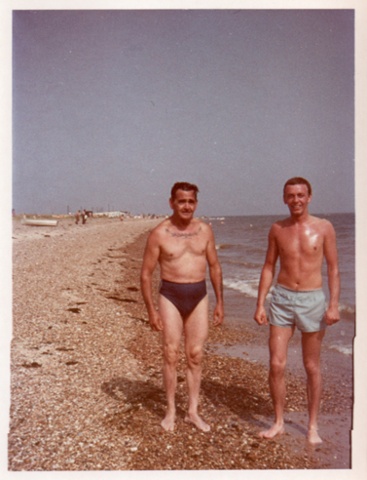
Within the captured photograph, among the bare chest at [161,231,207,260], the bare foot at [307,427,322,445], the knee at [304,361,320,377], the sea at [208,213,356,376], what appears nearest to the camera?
the knee at [304,361,320,377]

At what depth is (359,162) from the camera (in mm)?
4438

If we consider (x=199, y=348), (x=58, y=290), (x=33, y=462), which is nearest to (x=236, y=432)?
(x=199, y=348)

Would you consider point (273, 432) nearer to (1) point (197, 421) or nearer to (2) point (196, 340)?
(1) point (197, 421)

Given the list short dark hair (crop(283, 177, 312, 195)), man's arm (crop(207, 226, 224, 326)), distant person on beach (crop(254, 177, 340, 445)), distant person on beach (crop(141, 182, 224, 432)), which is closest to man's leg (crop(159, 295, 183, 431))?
distant person on beach (crop(141, 182, 224, 432))

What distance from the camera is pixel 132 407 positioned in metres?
4.46

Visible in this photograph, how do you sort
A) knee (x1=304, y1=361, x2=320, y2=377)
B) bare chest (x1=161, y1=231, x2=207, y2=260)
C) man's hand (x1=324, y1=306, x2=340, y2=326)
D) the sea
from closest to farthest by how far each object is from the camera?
1. man's hand (x1=324, y1=306, x2=340, y2=326)
2. knee (x1=304, y1=361, x2=320, y2=377)
3. bare chest (x1=161, y1=231, x2=207, y2=260)
4. the sea

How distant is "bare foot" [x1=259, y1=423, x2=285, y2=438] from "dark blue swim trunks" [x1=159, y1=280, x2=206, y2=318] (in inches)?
47.6

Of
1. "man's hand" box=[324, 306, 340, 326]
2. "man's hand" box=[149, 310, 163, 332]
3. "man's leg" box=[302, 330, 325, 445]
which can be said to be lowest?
"man's leg" box=[302, 330, 325, 445]

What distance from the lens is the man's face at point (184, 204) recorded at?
3.97m

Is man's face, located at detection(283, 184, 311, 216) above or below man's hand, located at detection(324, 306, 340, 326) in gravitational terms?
above

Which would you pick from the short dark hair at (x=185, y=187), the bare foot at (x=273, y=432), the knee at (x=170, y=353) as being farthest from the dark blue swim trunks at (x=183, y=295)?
the bare foot at (x=273, y=432)

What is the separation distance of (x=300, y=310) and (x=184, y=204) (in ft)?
4.22

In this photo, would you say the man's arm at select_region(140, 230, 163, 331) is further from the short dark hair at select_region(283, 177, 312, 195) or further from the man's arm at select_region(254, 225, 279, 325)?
the short dark hair at select_region(283, 177, 312, 195)

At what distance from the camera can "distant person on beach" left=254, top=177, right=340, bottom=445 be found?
3.80 meters
